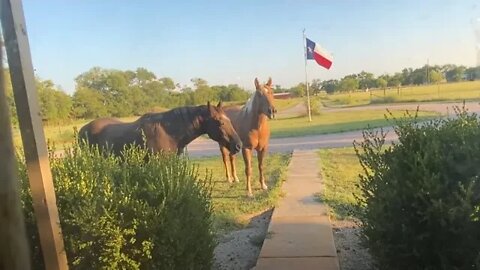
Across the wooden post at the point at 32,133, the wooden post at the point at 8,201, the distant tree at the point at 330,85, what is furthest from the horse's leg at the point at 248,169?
the wooden post at the point at 8,201

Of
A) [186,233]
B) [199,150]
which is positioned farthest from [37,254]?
[199,150]

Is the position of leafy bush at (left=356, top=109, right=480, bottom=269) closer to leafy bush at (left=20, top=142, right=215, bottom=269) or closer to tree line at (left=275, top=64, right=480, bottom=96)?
tree line at (left=275, top=64, right=480, bottom=96)

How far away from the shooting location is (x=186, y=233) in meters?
2.54

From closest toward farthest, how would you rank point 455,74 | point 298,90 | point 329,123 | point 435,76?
point 455,74 < point 435,76 < point 298,90 < point 329,123

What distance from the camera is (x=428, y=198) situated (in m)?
2.36

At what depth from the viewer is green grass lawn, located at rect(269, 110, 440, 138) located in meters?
5.72

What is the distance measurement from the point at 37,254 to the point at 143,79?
1652mm

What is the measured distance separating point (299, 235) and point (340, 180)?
2681 mm

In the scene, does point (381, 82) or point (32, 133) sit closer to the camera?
point (32, 133)

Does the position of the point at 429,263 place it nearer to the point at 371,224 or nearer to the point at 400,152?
the point at 371,224

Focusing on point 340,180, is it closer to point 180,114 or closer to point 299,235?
point 299,235

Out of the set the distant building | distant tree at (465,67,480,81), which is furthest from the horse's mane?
distant tree at (465,67,480,81)

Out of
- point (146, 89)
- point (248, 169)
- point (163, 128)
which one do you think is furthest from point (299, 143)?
point (146, 89)

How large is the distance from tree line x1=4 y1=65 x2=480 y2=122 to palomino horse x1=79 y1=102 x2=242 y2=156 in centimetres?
21
